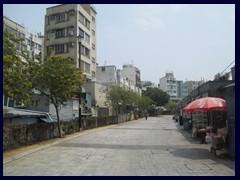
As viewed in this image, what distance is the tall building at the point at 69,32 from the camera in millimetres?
49031

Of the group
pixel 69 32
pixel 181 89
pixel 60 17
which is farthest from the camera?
pixel 181 89

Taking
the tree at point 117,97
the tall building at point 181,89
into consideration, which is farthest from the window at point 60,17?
the tall building at point 181,89

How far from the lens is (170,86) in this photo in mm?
151000

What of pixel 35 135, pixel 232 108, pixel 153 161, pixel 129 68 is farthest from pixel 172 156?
pixel 129 68

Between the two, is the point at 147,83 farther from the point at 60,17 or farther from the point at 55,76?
the point at 55,76

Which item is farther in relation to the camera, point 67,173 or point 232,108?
point 232,108

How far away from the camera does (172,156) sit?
40.1 feet

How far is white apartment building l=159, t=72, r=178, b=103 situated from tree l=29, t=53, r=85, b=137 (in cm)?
13320

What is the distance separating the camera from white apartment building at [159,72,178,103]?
150375 mm

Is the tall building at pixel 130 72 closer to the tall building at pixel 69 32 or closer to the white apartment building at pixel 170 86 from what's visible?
the white apartment building at pixel 170 86

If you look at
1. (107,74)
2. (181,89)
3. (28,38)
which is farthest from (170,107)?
(28,38)

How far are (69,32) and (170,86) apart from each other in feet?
353

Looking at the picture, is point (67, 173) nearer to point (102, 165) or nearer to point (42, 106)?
point (102, 165)
